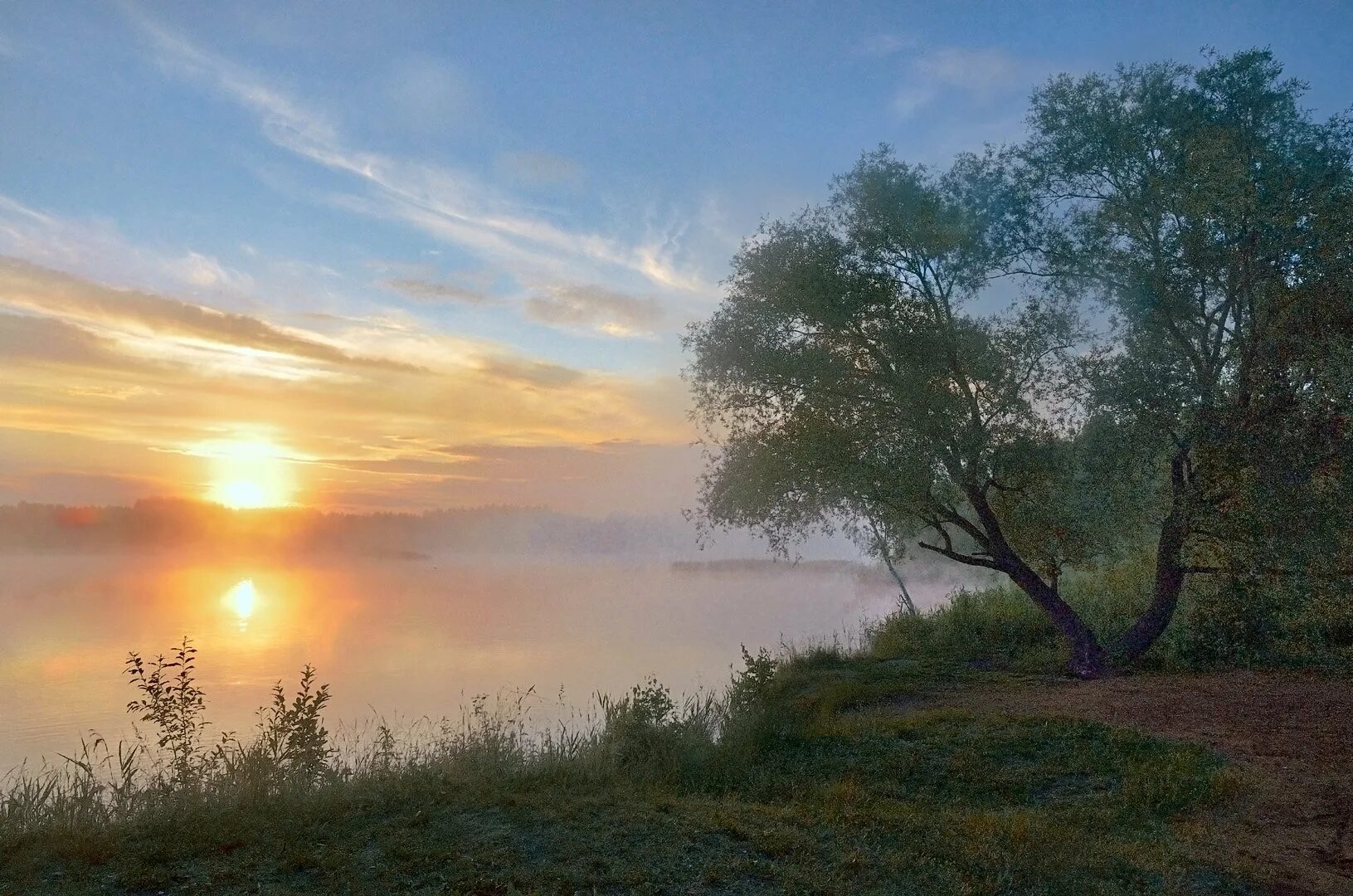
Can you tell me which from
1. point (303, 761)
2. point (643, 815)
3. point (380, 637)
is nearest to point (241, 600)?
point (380, 637)

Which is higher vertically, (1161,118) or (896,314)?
(1161,118)

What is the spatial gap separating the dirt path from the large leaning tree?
2.17 meters

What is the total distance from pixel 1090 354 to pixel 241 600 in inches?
2057

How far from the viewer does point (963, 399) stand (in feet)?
60.7

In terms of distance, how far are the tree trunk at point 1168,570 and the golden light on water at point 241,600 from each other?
36158 mm

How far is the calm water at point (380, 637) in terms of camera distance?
21.2 metres

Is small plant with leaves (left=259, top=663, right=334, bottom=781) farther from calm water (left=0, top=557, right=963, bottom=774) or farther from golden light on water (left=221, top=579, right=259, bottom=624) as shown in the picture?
golden light on water (left=221, top=579, right=259, bottom=624)

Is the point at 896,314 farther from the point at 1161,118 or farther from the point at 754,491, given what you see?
the point at 1161,118

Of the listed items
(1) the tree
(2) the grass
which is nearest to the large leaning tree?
(1) the tree

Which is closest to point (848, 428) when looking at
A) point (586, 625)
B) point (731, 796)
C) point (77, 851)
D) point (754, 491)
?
point (754, 491)

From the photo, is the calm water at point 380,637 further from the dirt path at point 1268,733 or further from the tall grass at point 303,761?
the dirt path at point 1268,733

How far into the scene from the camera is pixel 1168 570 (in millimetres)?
18094

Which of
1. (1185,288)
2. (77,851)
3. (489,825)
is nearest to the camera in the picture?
(77,851)

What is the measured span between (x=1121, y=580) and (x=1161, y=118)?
1399cm
